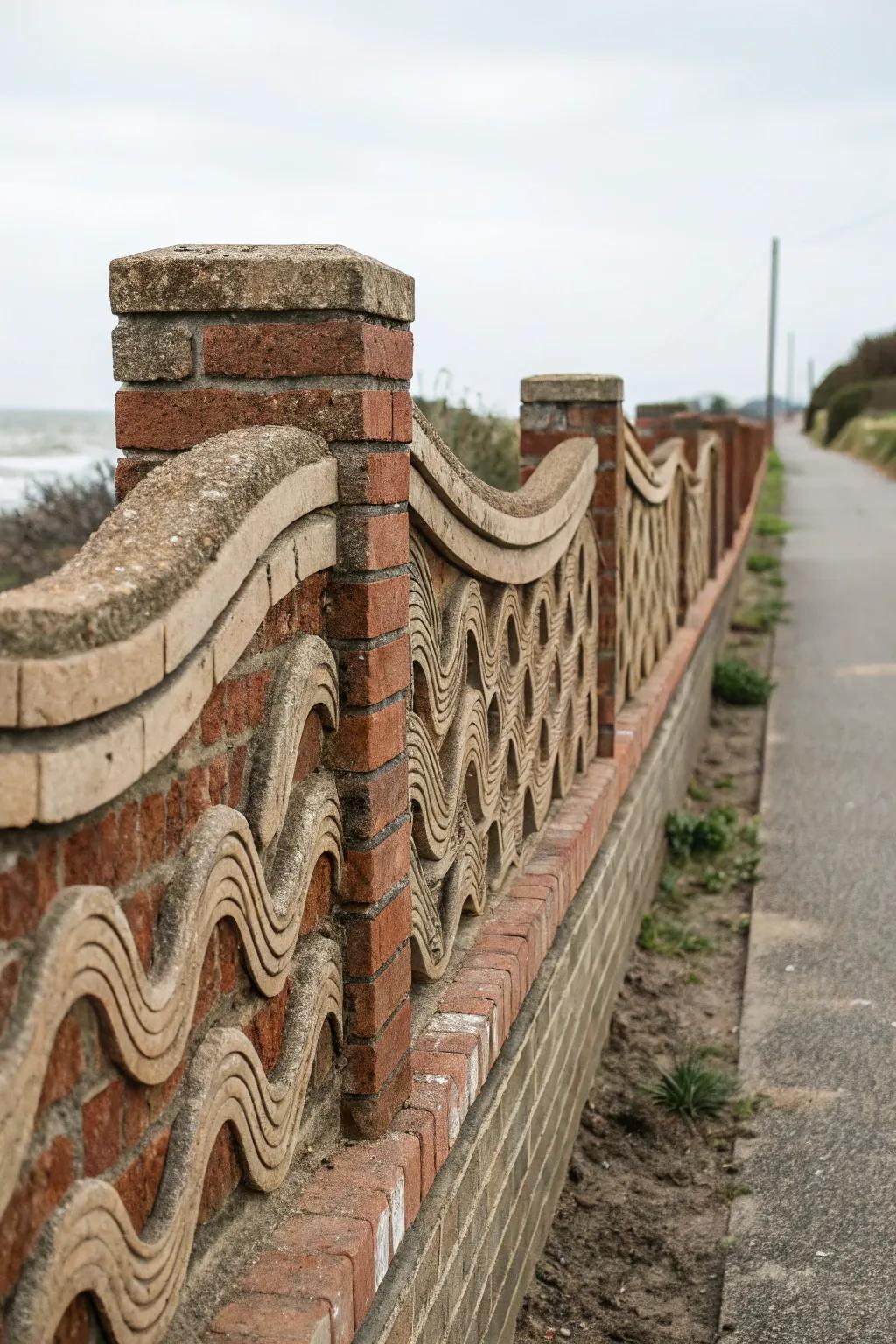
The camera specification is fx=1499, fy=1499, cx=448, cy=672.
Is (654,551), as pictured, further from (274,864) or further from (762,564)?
(762,564)

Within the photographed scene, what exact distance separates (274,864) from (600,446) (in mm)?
3145

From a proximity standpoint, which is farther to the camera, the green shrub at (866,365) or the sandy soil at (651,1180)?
the green shrub at (866,365)

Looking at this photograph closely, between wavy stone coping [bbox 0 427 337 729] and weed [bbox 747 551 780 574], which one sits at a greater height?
wavy stone coping [bbox 0 427 337 729]

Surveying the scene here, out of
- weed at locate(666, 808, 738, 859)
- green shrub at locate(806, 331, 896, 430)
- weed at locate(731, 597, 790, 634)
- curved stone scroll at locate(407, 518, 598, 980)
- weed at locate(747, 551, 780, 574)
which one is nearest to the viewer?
curved stone scroll at locate(407, 518, 598, 980)

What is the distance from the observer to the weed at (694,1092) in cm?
413

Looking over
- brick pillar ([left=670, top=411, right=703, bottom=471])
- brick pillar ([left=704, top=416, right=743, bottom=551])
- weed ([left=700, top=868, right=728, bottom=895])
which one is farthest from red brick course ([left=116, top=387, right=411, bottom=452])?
brick pillar ([left=704, top=416, right=743, bottom=551])

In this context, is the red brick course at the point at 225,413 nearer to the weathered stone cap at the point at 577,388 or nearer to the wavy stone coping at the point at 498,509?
the wavy stone coping at the point at 498,509

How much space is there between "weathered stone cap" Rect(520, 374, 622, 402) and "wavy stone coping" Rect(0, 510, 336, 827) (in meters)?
2.96

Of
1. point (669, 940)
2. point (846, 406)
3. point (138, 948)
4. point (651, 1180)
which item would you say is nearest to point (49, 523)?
point (669, 940)

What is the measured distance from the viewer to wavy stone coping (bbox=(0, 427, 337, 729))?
1280 millimetres

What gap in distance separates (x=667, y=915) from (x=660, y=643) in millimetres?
1470

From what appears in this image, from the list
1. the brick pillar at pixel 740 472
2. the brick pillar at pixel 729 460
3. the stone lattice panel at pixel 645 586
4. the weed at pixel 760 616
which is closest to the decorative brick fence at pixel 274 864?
the stone lattice panel at pixel 645 586

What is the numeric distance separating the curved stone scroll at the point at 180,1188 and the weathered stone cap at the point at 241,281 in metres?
0.92

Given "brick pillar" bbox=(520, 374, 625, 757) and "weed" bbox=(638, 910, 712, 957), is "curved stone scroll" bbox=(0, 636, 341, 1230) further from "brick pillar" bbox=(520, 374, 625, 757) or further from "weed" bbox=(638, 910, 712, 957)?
"weed" bbox=(638, 910, 712, 957)
